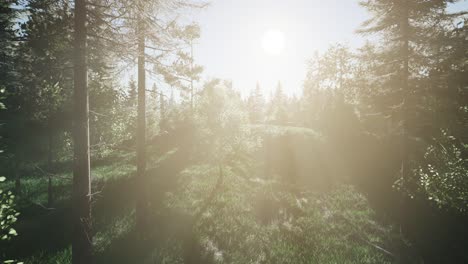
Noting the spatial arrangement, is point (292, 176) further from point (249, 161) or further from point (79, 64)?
point (79, 64)

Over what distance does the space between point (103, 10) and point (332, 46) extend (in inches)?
1836

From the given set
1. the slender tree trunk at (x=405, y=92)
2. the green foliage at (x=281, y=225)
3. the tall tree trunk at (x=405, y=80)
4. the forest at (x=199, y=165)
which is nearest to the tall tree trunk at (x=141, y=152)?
the forest at (x=199, y=165)

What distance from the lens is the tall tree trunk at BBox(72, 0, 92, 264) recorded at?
5473 mm

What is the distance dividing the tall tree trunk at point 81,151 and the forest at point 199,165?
0.03 meters

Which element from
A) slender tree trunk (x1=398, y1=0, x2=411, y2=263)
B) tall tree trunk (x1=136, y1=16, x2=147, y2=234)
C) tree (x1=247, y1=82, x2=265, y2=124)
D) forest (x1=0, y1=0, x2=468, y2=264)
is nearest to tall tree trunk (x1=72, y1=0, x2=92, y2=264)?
forest (x1=0, y1=0, x2=468, y2=264)

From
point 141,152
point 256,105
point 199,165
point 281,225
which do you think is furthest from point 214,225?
point 256,105

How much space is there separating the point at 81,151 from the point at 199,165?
16.6 meters

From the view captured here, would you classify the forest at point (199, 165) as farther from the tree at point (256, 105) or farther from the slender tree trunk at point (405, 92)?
the tree at point (256, 105)

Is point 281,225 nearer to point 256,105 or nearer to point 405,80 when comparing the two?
point 405,80

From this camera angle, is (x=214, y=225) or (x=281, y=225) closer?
(x=214, y=225)

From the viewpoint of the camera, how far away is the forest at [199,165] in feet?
19.2

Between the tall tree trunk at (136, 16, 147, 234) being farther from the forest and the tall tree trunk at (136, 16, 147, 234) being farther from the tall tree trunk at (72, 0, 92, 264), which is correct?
the tall tree trunk at (72, 0, 92, 264)

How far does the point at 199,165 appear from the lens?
22078 mm

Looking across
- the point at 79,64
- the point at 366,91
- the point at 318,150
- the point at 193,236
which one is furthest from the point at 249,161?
the point at 79,64
